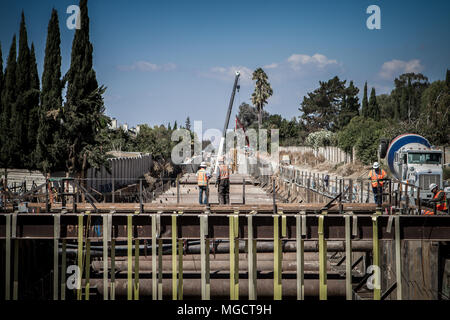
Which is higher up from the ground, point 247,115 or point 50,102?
point 247,115

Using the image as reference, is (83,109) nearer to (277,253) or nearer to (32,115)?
(32,115)

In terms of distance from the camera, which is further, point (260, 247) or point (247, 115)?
point (247, 115)

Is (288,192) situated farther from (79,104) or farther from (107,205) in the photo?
(107,205)

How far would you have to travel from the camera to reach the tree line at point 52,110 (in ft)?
94.9

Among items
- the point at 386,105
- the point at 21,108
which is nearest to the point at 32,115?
the point at 21,108

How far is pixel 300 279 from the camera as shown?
1241 cm

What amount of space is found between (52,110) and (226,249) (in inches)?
727

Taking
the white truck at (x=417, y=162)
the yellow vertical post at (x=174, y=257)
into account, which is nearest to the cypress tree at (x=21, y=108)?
the yellow vertical post at (x=174, y=257)

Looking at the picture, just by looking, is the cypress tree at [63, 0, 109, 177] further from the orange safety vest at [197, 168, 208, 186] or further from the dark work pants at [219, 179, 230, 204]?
the orange safety vest at [197, 168, 208, 186]

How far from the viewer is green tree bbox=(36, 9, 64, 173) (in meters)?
28.4

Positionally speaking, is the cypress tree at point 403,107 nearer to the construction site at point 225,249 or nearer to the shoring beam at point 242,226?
the construction site at point 225,249

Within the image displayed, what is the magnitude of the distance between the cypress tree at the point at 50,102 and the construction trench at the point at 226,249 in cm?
1362

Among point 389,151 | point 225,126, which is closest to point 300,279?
point 389,151

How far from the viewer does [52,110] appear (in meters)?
28.8
